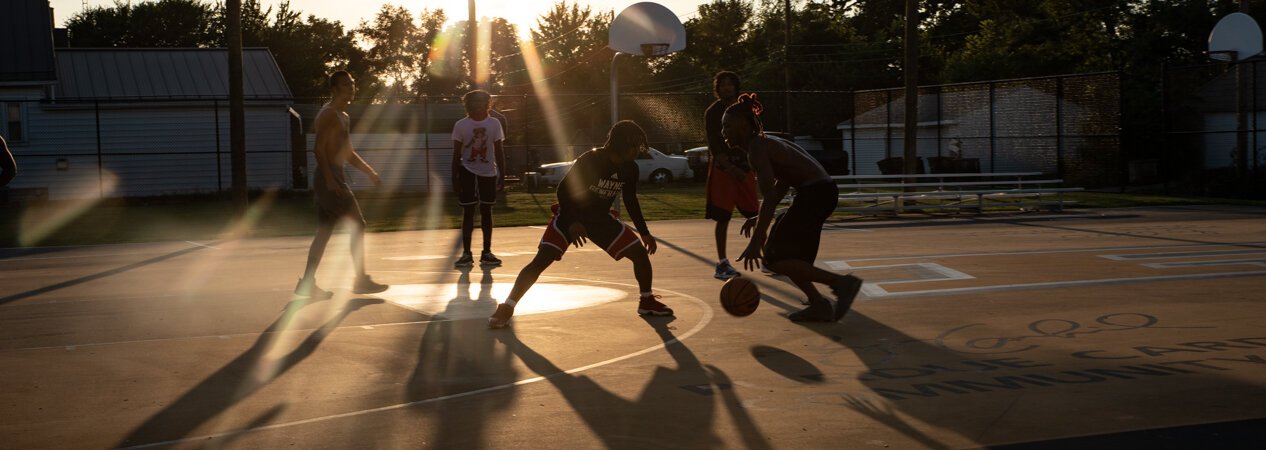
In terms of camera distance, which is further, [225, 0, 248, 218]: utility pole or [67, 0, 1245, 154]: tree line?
[67, 0, 1245, 154]: tree line

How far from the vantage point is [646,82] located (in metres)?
78.4

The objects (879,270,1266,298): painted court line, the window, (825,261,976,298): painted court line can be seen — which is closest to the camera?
(879,270,1266,298): painted court line

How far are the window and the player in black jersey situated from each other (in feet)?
96.3

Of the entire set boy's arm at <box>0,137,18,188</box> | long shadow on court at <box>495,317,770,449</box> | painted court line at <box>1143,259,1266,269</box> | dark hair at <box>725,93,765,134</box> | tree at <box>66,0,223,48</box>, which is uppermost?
tree at <box>66,0,223,48</box>

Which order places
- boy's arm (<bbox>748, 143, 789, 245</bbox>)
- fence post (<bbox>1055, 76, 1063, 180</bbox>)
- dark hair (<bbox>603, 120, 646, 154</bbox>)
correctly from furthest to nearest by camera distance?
fence post (<bbox>1055, 76, 1063, 180</bbox>) → dark hair (<bbox>603, 120, 646, 154</bbox>) → boy's arm (<bbox>748, 143, 789, 245</bbox>)

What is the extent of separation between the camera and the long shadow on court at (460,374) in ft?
18.2

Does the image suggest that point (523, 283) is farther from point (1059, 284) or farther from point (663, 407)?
point (1059, 284)

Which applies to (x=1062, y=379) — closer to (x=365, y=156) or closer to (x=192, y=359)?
(x=192, y=359)

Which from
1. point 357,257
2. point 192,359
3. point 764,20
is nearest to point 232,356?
point 192,359

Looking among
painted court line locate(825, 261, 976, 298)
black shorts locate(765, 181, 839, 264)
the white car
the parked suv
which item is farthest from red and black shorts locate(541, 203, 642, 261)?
the white car

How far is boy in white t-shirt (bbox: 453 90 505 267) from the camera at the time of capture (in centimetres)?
1295

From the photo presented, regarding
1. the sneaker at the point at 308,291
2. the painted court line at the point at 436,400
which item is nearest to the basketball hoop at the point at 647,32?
the sneaker at the point at 308,291

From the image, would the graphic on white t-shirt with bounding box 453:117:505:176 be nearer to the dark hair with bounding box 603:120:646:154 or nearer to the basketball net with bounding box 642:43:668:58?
the dark hair with bounding box 603:120:646:154

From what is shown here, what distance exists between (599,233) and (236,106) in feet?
44.9
